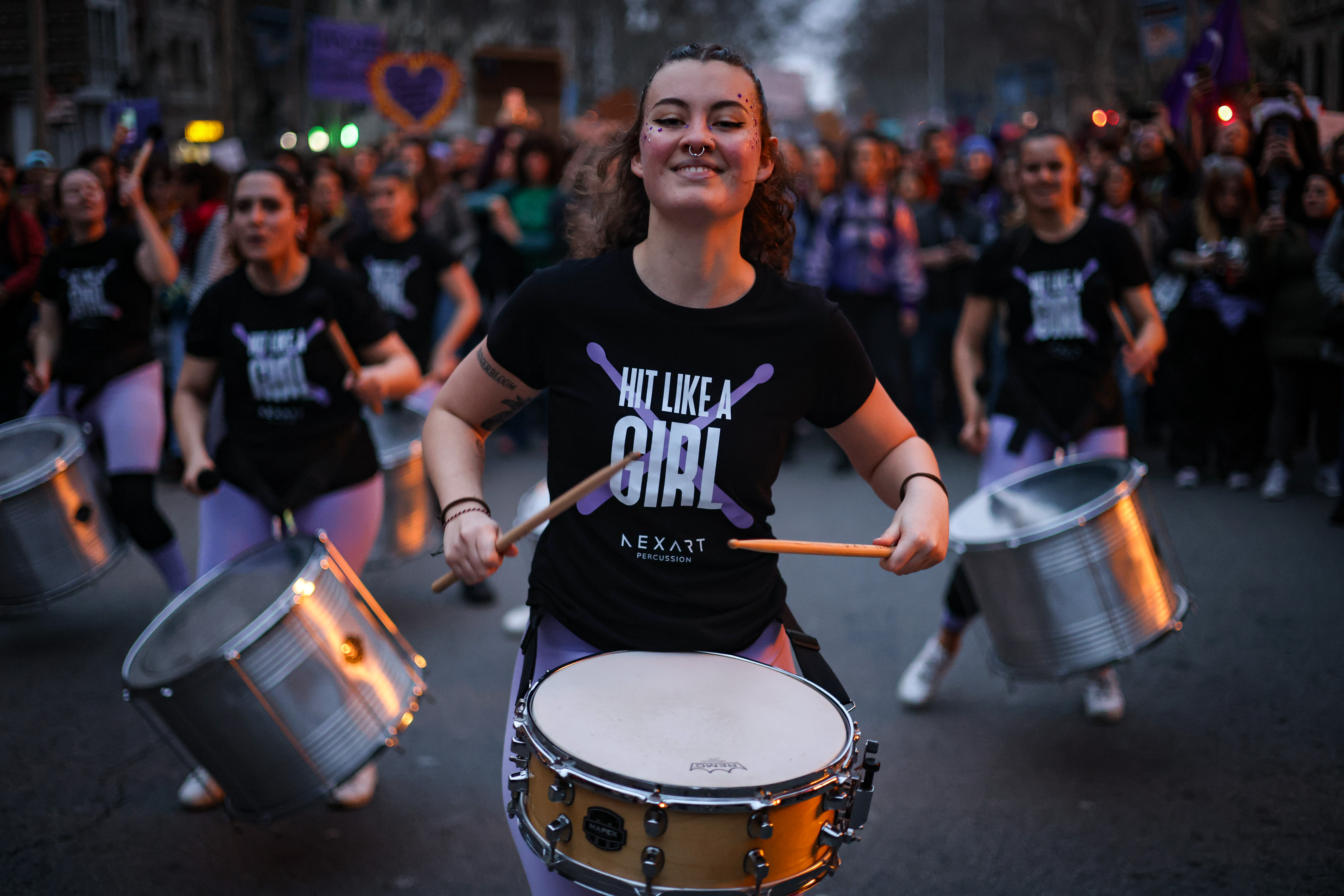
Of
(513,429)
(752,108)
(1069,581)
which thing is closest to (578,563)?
(752,108)

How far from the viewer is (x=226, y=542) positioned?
12.6ft

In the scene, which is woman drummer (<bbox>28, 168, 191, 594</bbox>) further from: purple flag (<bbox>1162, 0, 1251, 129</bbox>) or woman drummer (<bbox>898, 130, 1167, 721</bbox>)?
purple flag (<bbox>1162, 0, 1251, 129</bbox>)

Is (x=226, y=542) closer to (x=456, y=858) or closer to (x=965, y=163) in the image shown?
(x=456, y=858)

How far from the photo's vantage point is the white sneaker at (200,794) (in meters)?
3.76

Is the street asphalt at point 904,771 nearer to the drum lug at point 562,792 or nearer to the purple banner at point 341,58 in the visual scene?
the drum lug at point 562,792

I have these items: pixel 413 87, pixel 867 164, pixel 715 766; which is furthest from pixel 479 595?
pixel 413 87

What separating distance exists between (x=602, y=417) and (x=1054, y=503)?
236 centimetres

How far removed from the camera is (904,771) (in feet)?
13.1

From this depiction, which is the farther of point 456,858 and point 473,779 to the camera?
point 473,779

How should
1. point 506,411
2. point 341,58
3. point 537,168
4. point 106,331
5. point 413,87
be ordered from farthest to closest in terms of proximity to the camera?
1. point 341,58
2. point 413,87
3. point 537,168
4. point 106,331
5. point 506,411

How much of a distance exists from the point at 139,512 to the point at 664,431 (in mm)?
3392

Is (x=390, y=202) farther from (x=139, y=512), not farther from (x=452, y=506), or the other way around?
(x=452, y=506)

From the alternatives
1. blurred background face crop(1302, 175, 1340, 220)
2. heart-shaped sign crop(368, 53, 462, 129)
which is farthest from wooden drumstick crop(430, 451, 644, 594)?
heart-shaped sign crop(368, 53, 462, 129)

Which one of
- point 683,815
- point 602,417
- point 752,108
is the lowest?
point 683,815
